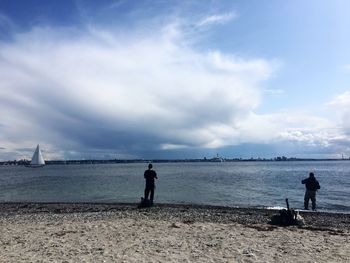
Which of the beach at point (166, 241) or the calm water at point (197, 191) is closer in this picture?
the beach at point (166, 241)

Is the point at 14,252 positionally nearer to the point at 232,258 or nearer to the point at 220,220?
the point at 232,258

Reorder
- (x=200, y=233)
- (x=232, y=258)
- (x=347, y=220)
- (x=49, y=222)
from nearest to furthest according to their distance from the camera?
(x=232, y=258) → (x=200, y=233) → (x=49, y=222) → (x=347, y=220)

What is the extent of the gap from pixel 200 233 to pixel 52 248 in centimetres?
512

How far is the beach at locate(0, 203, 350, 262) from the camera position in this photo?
10.9m

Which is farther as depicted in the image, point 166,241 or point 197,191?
point 197,191

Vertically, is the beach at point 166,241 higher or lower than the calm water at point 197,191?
higher

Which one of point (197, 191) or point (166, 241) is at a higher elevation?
point (166, 241)

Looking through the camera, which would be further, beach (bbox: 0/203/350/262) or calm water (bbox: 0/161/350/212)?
calm water (bbox: 0/161/350/212)

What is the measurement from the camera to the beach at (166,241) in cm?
1088

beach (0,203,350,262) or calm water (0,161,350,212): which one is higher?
beach (0,203,350,262)

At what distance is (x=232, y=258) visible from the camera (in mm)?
10617

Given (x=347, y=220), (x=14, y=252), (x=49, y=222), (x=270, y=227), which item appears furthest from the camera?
(x=347, y=220)

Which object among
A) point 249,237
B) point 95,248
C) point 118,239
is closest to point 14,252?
point 95,248

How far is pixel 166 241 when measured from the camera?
1288 centimetres
